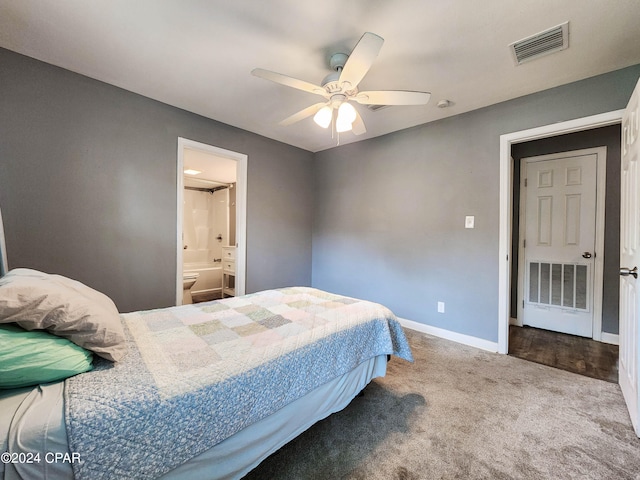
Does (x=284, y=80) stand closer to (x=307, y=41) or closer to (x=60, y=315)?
(x=307, y=41)

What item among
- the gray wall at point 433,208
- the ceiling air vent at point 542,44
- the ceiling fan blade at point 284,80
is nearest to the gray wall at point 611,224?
the gray wall at point 433,208

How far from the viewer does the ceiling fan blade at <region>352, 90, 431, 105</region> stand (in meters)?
1.73

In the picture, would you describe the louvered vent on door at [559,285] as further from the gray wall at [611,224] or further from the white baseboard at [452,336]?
the white baseboard at [452,336]

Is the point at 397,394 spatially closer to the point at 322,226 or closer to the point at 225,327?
the point at 225,327

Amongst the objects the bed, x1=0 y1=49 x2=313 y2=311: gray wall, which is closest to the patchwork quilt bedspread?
the bed

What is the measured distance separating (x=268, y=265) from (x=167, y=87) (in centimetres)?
223

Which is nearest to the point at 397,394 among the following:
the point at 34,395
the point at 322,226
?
the point at 34,395

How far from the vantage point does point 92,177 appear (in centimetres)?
231

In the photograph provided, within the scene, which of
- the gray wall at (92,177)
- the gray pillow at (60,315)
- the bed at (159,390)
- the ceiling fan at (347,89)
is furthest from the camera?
the gray wall at (92,177)

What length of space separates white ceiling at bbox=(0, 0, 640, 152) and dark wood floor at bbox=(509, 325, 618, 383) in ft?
7.90

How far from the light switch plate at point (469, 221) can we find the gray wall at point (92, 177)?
276 cm

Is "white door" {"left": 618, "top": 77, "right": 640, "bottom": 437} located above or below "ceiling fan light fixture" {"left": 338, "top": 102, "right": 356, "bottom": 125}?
below

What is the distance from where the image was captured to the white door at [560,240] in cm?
296

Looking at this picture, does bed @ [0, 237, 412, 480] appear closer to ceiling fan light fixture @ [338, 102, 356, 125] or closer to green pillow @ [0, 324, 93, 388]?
green pillow @ [0, 324, 93, 388]
